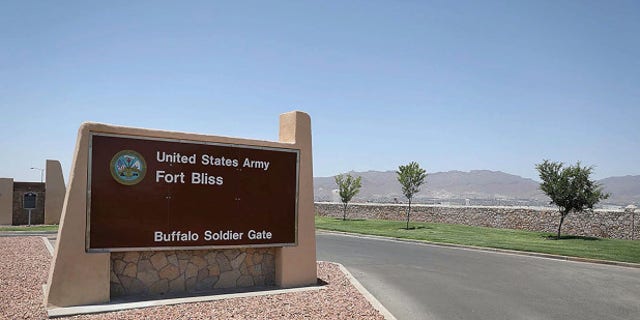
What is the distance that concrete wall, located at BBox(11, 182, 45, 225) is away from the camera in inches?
1158

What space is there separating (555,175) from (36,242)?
24591mm

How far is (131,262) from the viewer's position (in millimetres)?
9156

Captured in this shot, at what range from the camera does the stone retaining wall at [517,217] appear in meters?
27.2

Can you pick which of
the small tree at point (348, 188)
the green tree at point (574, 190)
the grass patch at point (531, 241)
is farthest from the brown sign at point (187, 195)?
the small tree at point (348, 188)

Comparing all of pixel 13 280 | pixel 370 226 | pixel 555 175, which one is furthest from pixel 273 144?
pixel 370 226

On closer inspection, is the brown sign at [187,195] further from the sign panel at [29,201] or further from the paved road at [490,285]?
the sign panel at [29,201]

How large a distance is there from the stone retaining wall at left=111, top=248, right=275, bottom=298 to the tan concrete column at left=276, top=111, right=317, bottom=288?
13.4 inches

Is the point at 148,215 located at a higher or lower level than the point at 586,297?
higher

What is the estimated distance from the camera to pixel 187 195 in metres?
9.63

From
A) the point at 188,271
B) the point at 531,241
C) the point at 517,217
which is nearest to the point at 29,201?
the point at 188,271

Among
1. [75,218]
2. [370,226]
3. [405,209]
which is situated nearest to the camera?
[75,218]

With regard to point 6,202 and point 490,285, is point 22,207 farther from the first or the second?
point 490,285

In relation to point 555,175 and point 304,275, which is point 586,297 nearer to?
point 304,275

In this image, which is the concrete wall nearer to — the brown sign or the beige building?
the beige building
